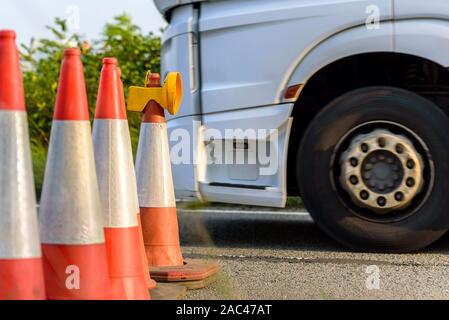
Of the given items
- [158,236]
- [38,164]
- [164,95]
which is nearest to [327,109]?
[164,95]

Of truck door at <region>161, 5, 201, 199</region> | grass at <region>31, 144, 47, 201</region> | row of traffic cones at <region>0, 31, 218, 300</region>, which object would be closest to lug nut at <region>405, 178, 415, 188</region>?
truck door at <region>161, 5, 201, 199</region>

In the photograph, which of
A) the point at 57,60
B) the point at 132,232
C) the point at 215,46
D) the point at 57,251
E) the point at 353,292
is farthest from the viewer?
the point at 57,60

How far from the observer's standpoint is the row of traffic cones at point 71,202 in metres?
3.02

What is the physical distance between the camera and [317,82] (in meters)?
5.48

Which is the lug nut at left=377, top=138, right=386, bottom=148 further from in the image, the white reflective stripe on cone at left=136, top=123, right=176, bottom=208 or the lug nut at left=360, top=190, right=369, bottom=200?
the white reflective stripe on cone at left=136, top=123, right=176, bottom=208

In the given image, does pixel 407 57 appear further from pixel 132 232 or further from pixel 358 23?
pixel 132 232

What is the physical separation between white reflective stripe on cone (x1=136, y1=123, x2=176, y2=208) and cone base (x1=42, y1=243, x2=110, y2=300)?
1.26 metres

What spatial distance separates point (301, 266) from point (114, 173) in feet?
4.94

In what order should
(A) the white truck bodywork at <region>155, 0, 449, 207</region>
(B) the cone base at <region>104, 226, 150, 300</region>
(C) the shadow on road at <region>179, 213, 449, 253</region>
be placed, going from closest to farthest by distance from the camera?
1. (B) the cone base at <region>104, 226, 150, 300</region>
2. (A) the white truck bodywork at <region>155, 0, 449, 207</region>
3. (C) the shadow on road at <region>179, 213, 449, 253</region>

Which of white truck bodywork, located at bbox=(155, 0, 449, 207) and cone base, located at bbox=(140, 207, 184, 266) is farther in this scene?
white truck bodywork, located at bbox=(155, 0, 449, 207)

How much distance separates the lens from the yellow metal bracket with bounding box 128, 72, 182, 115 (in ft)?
14.3

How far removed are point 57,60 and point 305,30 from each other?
7086 millimetres

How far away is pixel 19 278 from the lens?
3020mm
